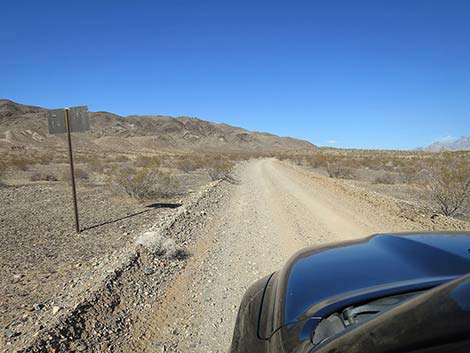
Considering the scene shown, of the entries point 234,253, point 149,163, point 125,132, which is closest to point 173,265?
point 234,253

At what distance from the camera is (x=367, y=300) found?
189cm

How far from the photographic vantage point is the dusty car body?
1.27 meters

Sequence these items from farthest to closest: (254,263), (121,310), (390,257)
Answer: (254,263), (121,310), (390,257)

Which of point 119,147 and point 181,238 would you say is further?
point 119,147

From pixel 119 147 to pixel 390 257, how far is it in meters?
111

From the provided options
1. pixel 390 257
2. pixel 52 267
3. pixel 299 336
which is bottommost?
pixel 52 267

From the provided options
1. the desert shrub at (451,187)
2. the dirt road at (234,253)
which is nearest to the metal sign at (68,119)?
the dirt road at (234,253)

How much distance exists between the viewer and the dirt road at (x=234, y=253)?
407 cm

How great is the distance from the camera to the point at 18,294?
5336 mm

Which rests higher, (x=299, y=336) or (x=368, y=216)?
(x=299, y=336)

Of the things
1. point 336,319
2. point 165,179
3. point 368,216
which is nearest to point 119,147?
point 165,179

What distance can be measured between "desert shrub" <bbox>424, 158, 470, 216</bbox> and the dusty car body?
10.2m

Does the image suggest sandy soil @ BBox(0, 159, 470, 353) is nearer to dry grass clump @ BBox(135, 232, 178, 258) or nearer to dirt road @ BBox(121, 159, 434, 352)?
dirt road @ BBox(121, 159, 434, 352)

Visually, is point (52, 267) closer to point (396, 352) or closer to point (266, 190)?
point (396, 352)
